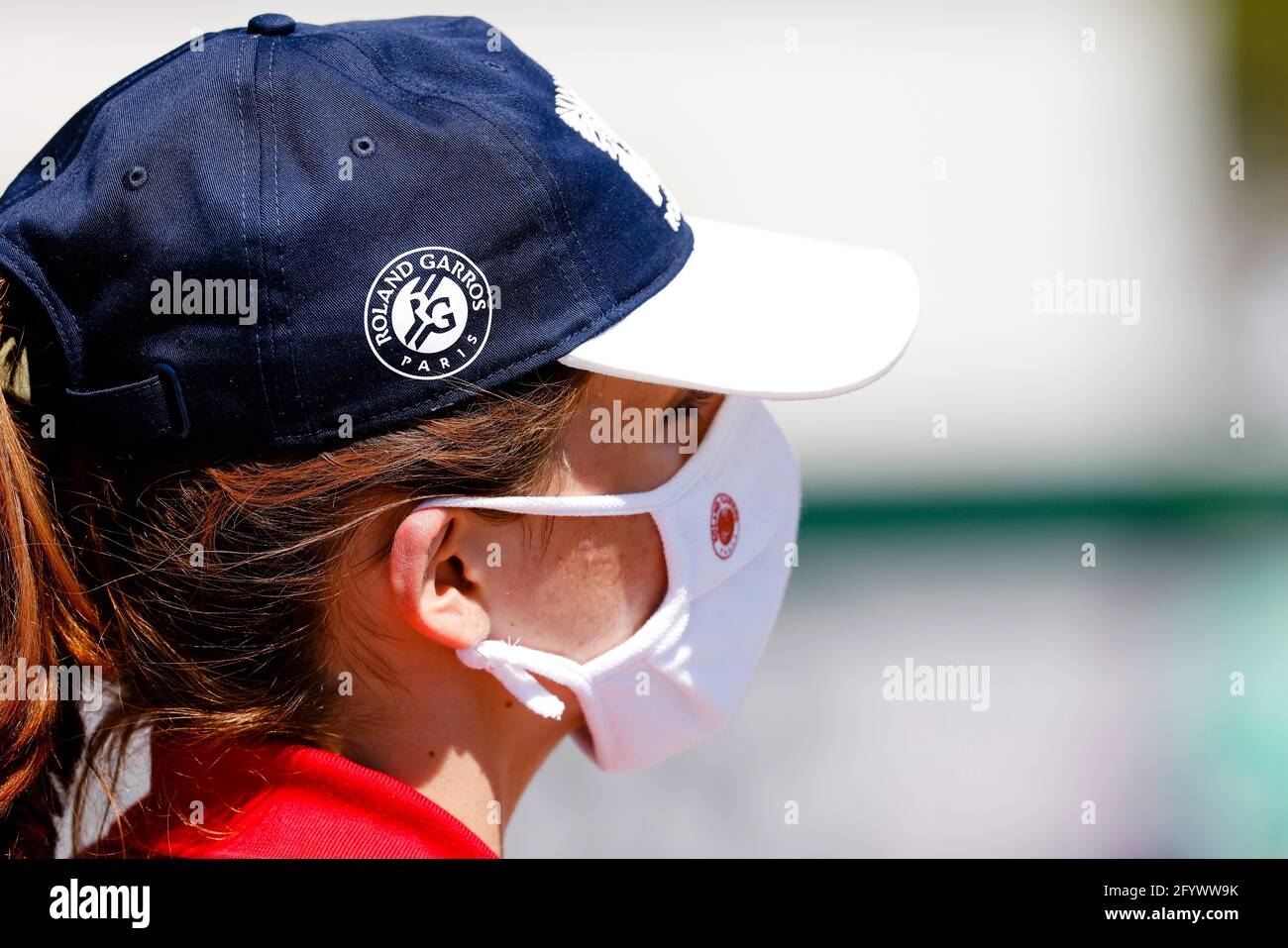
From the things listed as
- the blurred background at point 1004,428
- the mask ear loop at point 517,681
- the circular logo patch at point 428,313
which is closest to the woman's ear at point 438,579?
the mask ear loop at point 517,681

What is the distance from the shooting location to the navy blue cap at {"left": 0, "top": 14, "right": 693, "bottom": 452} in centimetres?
112

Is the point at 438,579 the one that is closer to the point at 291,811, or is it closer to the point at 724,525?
the point at 291,811

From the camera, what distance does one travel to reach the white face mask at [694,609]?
1.31m

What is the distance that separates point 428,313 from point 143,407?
287 millimetres

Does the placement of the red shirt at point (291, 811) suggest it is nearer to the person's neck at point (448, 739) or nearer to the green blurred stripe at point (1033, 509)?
the person's neck at point (448, 739)

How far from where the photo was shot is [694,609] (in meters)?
1.44

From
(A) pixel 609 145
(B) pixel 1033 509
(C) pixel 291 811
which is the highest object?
(A) pixel 609 145

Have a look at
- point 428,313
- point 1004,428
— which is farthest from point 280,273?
point 1004,428

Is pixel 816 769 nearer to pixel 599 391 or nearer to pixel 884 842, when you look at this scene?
pixel 884 842

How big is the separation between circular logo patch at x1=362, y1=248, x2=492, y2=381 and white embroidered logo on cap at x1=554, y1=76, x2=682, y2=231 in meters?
0.24

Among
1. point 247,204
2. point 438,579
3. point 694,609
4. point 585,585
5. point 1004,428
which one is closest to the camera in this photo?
point 247,204

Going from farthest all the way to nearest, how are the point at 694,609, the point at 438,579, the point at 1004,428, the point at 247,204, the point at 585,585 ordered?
1. the point at 1004,428
2. the point at 694,609
3. the point at 585,585
4. the point at 438,579
5. the point at 247,204

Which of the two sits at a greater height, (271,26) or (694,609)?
(271,26)

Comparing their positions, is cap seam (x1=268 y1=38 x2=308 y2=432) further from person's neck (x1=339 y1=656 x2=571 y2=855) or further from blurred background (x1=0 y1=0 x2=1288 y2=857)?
blurred background (x1=0 y1=0 x2=1288 y2=857)
